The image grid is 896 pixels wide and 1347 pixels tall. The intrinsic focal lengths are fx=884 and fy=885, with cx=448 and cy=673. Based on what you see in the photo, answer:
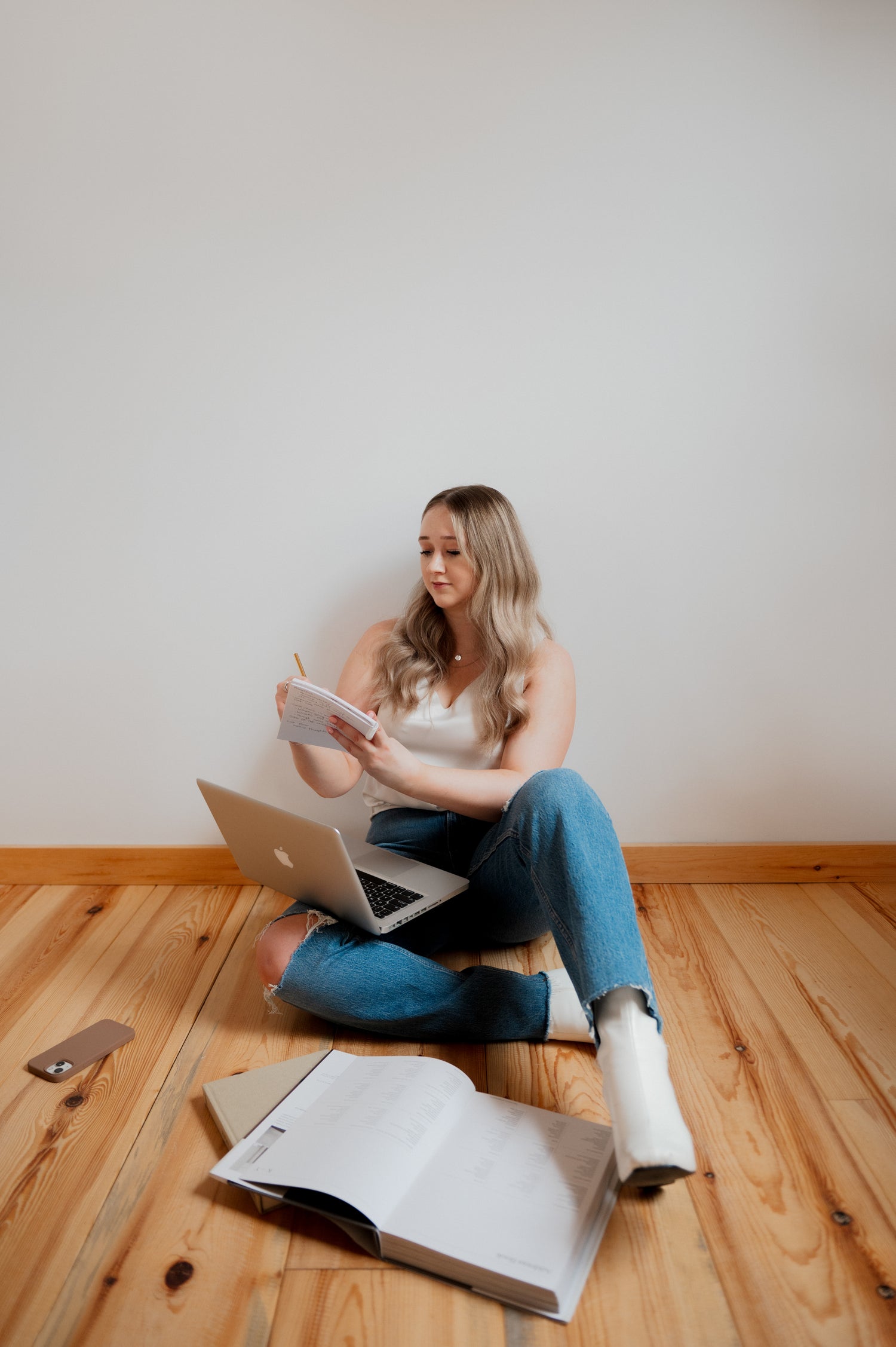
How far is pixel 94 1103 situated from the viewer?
140 cm

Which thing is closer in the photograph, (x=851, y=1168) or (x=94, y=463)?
(x=851, y=1168)

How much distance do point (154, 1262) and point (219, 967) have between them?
0.75 m

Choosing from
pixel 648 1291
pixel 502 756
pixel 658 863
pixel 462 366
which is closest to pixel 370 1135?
pixel 648 1291

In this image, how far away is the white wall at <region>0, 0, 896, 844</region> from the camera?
1895 mm

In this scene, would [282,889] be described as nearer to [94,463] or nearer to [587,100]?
[94,463]

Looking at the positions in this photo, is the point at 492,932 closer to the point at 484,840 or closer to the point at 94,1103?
the point at 484,840

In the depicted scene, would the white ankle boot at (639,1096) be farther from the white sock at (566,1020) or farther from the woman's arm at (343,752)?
the woman's arm at (343,752)

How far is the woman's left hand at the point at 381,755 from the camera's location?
1.46 meters

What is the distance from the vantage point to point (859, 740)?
2146 mm

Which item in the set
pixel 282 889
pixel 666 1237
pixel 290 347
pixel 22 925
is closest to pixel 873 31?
pixel 290 347

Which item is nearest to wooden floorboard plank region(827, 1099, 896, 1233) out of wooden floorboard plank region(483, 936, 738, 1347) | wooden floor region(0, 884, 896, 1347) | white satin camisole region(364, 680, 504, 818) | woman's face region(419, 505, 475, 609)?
wooden floor region(0, 884, 896, 1347)

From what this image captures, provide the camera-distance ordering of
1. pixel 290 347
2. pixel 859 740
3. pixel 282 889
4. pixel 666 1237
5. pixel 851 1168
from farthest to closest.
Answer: pixel 859 740, pixel 290 347, pixel 282 889, pixel 851 1168, pixel 666 1237

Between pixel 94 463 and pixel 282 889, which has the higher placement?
pixel 94 463

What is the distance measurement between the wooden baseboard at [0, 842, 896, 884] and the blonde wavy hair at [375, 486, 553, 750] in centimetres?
66
